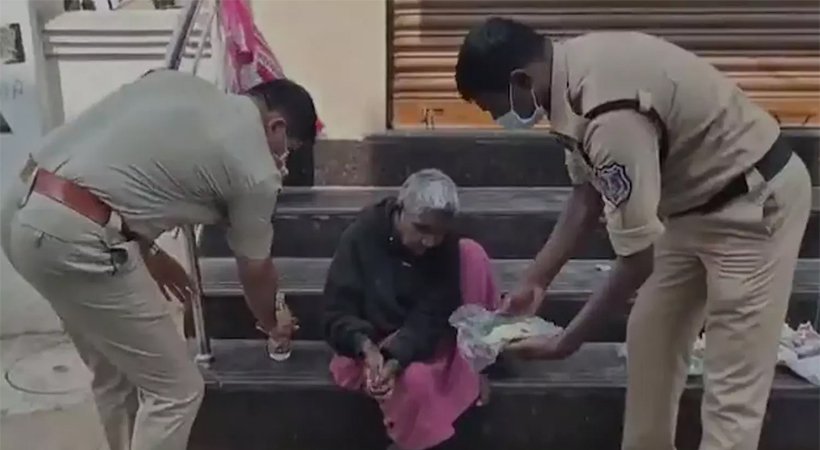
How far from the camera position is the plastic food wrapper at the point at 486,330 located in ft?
8.99

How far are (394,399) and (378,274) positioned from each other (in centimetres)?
35

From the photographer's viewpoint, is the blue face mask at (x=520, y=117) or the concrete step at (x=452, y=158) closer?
the blue face mask at (x=520, y=117)

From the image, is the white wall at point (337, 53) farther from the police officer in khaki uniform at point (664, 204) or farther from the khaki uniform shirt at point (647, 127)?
the khaki uniform shirt at point (647, 127)

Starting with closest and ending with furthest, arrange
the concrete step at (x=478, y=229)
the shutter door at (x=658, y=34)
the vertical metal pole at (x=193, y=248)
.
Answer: the vertical metal pole at (x=193, y=248) → the concrete step at (x=478, y=229) → the shutter door at (x=658, y=34)

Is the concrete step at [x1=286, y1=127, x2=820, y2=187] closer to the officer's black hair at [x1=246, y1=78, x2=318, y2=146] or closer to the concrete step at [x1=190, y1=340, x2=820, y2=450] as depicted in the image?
the concrete step at [x1=190, y1=340, x2=820, y2=450]

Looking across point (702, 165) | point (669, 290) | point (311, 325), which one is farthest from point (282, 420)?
point (702, 165)

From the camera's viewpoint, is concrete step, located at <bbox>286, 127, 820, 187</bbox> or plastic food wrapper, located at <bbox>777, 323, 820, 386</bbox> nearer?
plastic food wrapper, located at <bbox>777, 323, 820, 386</bbox>

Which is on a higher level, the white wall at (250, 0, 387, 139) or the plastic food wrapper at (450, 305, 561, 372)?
the white wall at (250, 0, 387, 139)

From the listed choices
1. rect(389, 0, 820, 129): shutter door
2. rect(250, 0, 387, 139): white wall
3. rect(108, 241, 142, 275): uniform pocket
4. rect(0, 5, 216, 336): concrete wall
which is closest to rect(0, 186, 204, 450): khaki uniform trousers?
rect(108, 241, 142, 275): uniform pocket

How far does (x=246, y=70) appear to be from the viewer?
379 cm

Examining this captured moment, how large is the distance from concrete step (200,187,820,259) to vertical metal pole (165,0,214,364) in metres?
0.64

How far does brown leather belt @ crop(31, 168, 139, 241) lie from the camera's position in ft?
7.44

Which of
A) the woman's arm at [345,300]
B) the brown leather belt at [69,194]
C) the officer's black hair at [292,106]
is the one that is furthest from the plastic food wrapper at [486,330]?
the brown leather belt at [69,194]

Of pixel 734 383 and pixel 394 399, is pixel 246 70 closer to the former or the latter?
pixel 394 399
